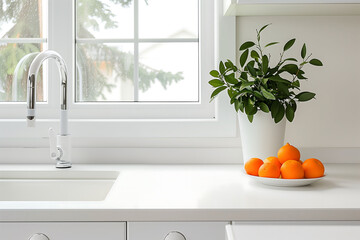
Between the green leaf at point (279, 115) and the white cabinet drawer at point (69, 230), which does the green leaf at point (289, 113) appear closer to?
the green leaf at point (279, 115)

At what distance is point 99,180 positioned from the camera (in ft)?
5.54

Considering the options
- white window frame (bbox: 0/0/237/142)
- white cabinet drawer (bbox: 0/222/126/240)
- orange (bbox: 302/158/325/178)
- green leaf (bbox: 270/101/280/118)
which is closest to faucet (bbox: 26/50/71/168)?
white window frame (bbox: 0/0/237/142)

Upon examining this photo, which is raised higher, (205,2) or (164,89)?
(205,2)

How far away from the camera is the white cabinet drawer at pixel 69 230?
3.86 ft

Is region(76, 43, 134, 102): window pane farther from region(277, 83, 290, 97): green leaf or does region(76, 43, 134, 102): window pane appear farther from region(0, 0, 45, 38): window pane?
region(277, 83, 290, 97): green leaf

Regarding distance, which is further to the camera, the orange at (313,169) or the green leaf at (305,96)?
the green leaf at (305,96)

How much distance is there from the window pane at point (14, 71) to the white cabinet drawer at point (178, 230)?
3.44ft

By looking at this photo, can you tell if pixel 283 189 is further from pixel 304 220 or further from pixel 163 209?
pixel 163 209

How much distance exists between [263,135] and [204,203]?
0.49 metres

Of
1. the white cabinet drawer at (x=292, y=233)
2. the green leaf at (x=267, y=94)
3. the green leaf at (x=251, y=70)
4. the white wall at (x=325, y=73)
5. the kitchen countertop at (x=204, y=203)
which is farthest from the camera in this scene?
the white wall at (x=325, y=73)

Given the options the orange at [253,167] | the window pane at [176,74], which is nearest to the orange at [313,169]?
the orange at [253,167]

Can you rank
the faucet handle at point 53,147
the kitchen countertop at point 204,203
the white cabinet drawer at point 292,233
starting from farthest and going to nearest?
the faucet handle at point 53,147
the kitchen countertop at point 204,203
the white cabinet drawer at point 292,233

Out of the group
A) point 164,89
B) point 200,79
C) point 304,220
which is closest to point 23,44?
point 164,89

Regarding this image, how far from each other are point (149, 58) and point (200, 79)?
0.27 metres
